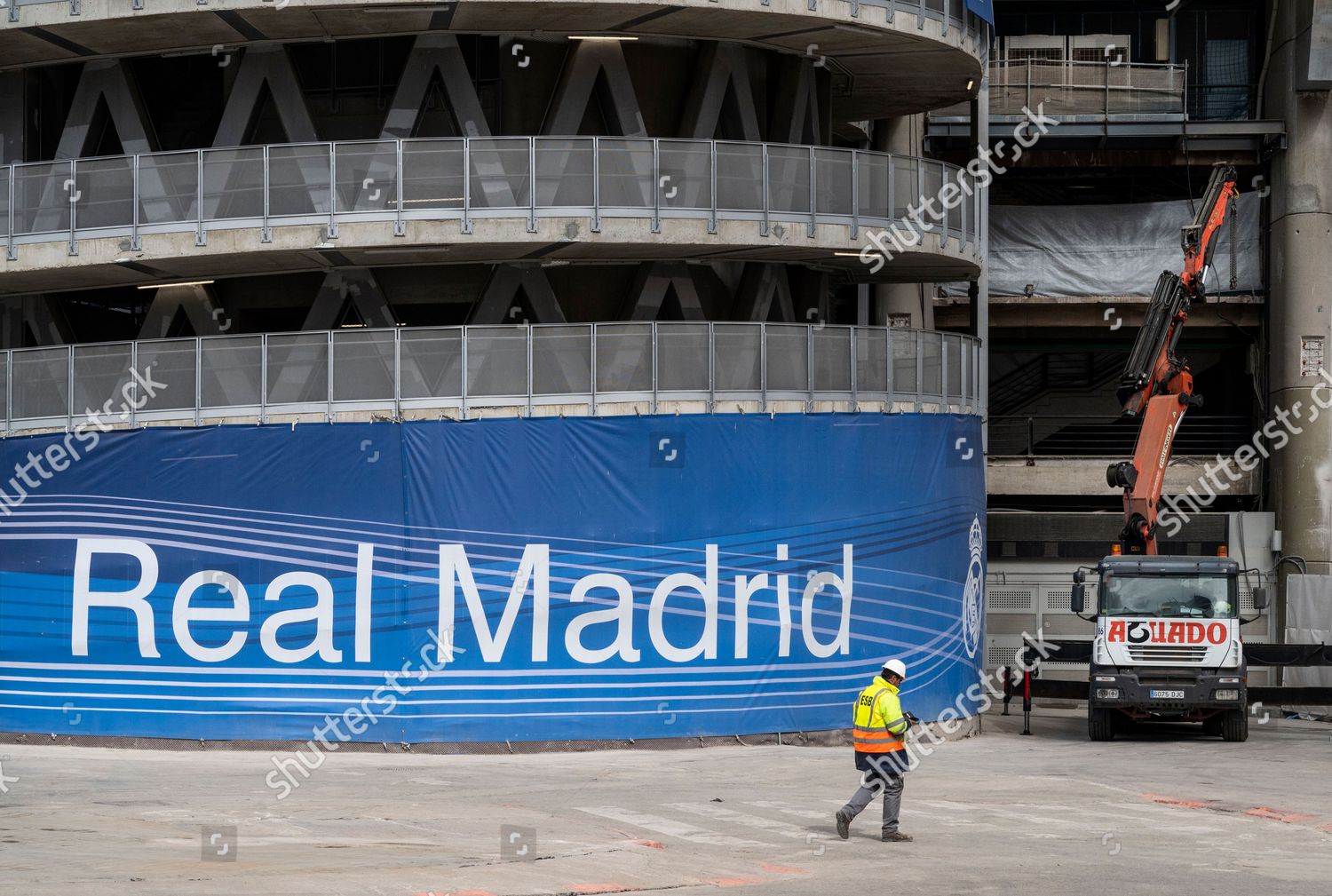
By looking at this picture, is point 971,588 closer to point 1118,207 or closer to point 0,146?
point 1118,207

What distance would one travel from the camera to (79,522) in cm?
3033

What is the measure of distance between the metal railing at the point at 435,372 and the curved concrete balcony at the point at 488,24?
5.04m

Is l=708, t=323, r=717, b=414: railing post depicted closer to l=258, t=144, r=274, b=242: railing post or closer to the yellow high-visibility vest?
l=258, t=144, r=274, b=242: railing post

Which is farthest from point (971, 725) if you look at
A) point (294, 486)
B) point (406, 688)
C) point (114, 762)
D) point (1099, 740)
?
point (114, 762)

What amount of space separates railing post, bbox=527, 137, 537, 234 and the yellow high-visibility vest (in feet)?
41.0

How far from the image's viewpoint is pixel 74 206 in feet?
102

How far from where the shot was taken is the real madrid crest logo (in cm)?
3325

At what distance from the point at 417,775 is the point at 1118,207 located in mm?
26553

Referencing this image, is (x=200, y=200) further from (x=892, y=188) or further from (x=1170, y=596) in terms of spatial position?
(x=1170, y=596)

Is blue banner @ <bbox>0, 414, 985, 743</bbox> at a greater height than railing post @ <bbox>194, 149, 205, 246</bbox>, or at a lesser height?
lesser

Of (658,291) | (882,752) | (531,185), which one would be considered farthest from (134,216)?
(882,752)

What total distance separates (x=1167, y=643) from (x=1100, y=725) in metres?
1.89

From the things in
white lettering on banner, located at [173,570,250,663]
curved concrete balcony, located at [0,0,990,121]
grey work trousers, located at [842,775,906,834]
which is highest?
curved concrete balcony, located at [0,0,990,121]

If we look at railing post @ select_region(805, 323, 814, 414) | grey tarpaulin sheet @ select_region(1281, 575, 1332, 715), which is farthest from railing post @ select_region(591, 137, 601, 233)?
grey tarpaulin sheet @ select_region(1281, 575, 1332, 715)
